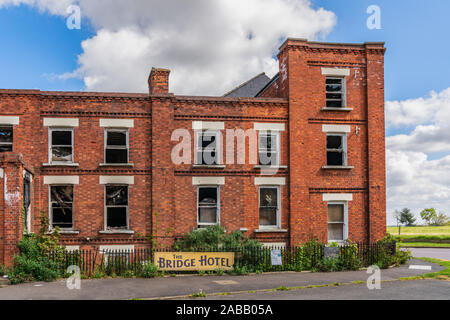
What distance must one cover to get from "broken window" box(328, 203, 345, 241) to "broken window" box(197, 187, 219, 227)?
5.55 meters

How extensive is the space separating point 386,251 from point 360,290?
763cm

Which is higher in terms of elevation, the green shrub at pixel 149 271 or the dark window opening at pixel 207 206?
the dark window opening at pixel 207 206

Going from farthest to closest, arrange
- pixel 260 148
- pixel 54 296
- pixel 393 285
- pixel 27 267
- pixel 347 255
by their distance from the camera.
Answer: pixel 260 148 < pixel 347 255 < pixel 27 267 < pixel 393 285 < pixel 54 296

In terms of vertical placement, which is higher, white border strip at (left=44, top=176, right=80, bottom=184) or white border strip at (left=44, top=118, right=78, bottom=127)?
white border strip at (left=44, top=118, right=78, bottom=127)

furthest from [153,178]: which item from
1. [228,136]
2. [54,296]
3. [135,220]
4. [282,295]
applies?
[282,295]

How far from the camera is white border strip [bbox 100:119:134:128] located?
805 inches

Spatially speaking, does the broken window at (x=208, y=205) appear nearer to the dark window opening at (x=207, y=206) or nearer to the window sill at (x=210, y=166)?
the dark window opening at (x=207, y=206)

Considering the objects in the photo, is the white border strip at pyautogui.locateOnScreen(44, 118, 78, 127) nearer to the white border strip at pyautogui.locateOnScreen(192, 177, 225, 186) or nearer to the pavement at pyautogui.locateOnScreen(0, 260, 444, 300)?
the white border strip at pyautogui.locateOnScreen(192, 177, 225, 186)

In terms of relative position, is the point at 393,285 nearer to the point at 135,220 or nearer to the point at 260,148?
the point at 260,148

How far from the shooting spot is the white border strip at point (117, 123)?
2044cm

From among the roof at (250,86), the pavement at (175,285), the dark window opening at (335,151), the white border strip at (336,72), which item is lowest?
→ the pavement at (175,285)

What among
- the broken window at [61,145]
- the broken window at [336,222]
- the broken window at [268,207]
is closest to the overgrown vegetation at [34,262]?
the broken window at [61,145]

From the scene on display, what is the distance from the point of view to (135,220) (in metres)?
20.2

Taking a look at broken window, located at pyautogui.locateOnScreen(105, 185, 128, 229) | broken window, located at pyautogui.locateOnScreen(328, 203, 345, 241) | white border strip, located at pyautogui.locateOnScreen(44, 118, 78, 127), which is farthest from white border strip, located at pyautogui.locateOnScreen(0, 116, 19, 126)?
broken window, located at pyautogui.locateOnScreen(328, 203, 345, 241)
